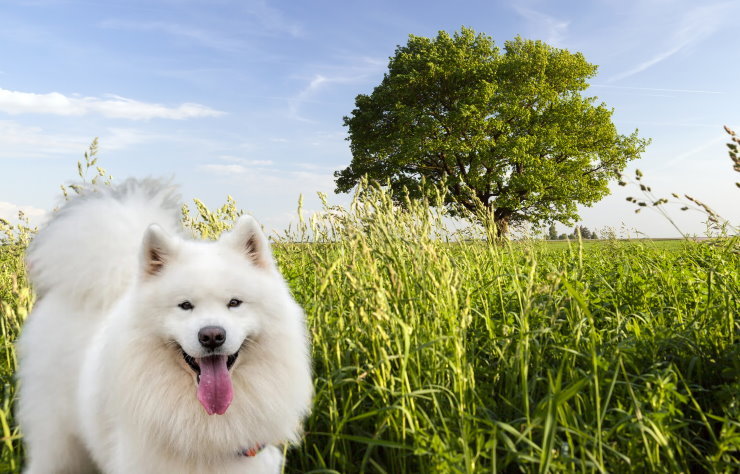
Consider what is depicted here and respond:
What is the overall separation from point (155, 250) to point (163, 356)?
479 mm

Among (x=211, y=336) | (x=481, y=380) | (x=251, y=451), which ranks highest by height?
(x=211, y=336)

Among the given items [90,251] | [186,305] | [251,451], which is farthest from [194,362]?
[90,251]

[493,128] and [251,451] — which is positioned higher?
[493,128]

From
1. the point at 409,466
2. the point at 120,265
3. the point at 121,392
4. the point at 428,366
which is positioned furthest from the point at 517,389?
the point at 120,265

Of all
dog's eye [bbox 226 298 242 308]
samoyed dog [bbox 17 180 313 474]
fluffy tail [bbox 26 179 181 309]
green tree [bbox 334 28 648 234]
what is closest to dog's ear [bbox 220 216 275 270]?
samoyed dog [bbox 17 180 313 474]

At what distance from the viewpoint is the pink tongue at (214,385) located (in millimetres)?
2193

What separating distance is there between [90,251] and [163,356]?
0.88 m

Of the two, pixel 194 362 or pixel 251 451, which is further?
pixel 251 451

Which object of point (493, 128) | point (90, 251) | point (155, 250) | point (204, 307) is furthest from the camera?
point (493, 128)

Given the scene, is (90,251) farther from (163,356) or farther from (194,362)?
(194,362)

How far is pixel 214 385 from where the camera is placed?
2.22 metres

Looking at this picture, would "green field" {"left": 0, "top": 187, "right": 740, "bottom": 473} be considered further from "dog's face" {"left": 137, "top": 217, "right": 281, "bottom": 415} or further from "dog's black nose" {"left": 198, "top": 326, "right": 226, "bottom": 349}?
"dog's black nose" {"left": 198, "top": 326, "right": 226, "bottom": 349}

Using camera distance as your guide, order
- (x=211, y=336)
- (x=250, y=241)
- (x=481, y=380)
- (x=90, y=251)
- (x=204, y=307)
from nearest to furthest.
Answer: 1. (x=211, y=336)
2. (x=204, y=307)
3. (x=250, y=241)
4. (x=90, y=251)
5. (x=481, y=380)

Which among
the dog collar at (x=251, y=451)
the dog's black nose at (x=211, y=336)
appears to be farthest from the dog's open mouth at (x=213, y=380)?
the dog collar at (x=251, y=451)
